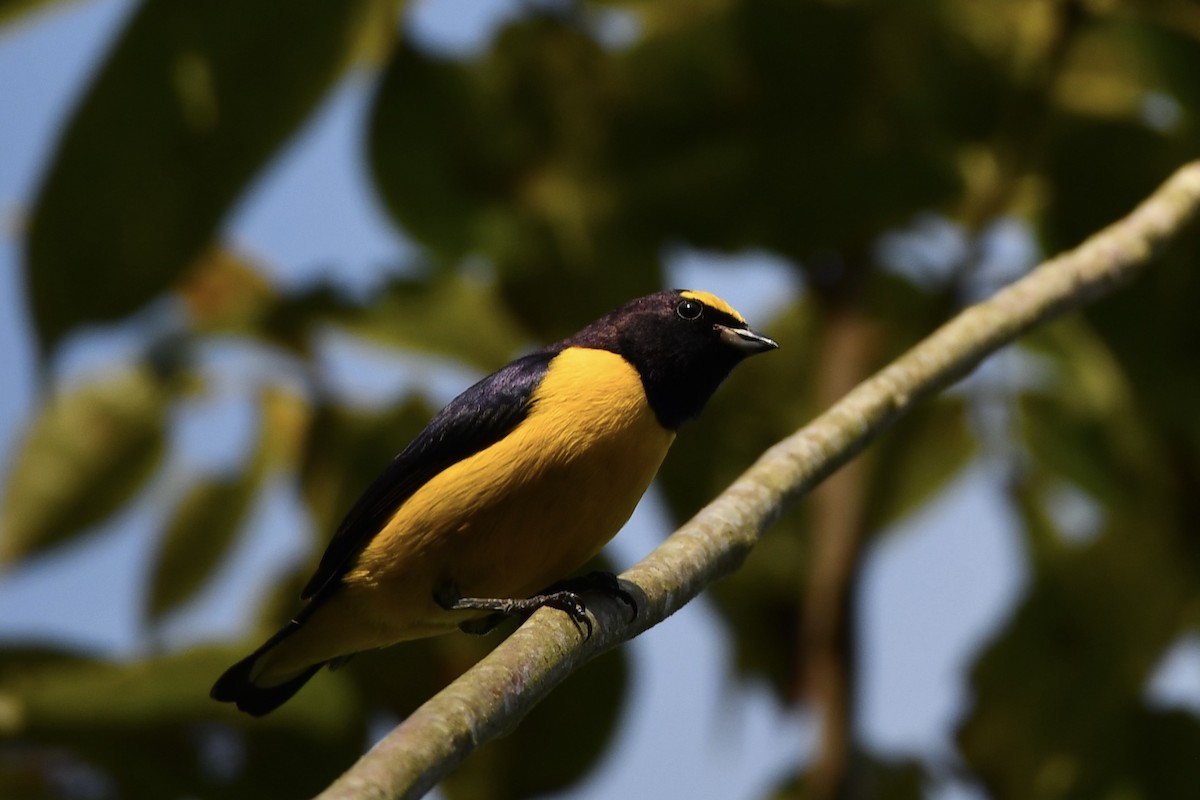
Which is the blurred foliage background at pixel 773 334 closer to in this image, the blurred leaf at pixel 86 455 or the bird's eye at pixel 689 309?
the blurred leaf at pixel 86 455

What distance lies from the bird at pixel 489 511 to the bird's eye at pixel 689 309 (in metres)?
0.11

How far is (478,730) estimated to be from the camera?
1194 mm

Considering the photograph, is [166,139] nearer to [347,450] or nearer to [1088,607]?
[347,450]

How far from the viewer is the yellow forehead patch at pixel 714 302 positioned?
2.41 metres

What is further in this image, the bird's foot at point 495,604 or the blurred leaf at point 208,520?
the blurred leaf at point 208,520

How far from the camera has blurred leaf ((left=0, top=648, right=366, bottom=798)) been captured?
2.49 metres

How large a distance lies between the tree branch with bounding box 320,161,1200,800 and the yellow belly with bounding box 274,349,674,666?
290mm

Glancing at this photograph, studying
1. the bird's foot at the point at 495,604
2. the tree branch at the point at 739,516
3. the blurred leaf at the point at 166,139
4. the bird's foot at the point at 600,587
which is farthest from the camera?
the blurred leaf at the point at 166,139

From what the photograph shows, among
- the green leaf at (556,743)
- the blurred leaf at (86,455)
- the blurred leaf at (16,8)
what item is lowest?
the green leaf at (556,743)

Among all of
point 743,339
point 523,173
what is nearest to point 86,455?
point 523,173

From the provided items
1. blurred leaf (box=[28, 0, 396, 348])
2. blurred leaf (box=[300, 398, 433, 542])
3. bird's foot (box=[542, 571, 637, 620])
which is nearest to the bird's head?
bird's foot (box=[542, 571, 637, 620])

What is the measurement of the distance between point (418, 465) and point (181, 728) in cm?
84

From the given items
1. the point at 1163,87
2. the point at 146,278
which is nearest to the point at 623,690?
the point at 146,278

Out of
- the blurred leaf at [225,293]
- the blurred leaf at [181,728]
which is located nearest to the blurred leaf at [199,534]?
the blurred leaf at [225,293]
